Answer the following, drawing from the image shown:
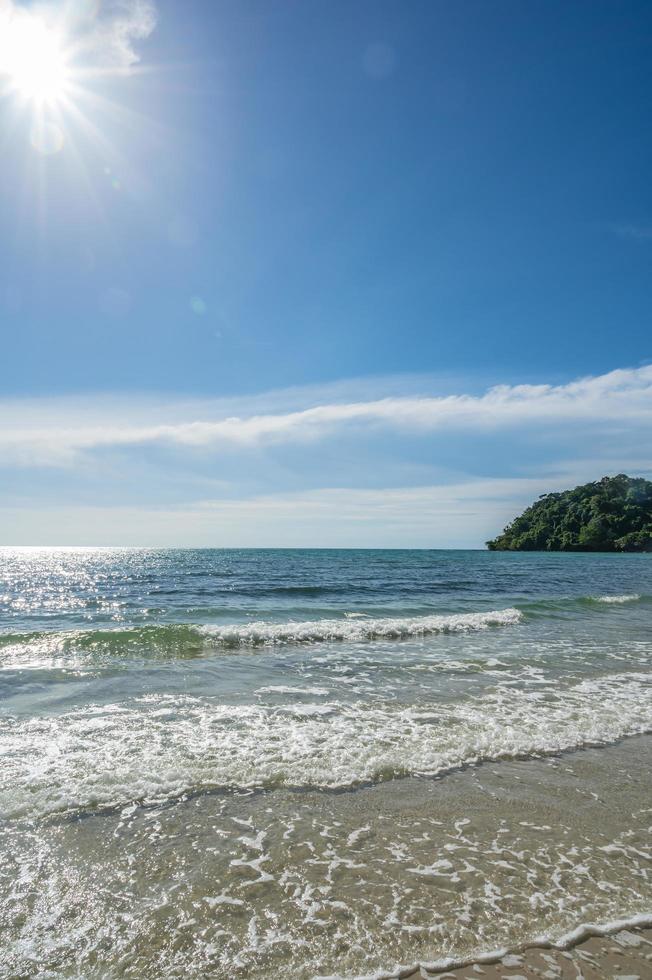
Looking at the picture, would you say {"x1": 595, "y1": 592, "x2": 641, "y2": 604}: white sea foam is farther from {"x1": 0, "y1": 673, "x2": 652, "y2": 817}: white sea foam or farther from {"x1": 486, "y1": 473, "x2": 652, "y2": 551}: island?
{"x1": 486, "y1": 473, "x2": 652, "y2": 551}: island

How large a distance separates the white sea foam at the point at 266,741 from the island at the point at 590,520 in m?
138

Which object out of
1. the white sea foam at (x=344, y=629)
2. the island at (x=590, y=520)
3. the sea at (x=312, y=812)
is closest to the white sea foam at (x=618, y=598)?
the white sea foam at (x=344, y=629)

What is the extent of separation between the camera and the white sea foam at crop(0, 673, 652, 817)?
6.20 meters

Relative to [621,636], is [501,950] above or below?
Result: above

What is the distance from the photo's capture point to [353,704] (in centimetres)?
965

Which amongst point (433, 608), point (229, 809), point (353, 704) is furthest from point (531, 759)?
point (433, 608)

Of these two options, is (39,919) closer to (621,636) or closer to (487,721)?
(487,721)

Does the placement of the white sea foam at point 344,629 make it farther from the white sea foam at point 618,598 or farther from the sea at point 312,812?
the white sea foam at point 618,598

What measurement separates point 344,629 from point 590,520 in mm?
138007

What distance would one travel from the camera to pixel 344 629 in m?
18.8

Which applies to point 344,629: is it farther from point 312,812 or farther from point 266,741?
point 312,812

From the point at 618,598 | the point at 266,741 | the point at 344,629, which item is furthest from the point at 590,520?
the point at 266,741

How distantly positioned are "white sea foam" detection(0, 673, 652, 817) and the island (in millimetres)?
138206

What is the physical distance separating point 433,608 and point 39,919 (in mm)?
23628
